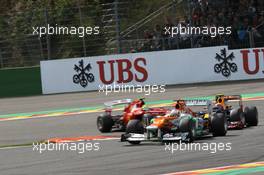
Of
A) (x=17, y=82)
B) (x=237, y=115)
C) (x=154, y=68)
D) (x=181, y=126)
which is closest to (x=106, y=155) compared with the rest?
(x=181, y=126)

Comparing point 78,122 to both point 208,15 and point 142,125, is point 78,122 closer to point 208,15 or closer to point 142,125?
point 142,125

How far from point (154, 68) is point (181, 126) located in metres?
14.9

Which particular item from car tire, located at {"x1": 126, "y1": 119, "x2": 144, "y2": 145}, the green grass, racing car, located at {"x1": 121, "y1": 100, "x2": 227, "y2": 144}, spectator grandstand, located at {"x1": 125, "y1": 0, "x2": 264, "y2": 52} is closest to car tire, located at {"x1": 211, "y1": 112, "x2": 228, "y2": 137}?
racing car, located at {"x1": 121, "y1": 100, "x2": 227, "y2": 144}

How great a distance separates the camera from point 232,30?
28422mm

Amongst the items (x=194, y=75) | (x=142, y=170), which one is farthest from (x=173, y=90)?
(x=142, y=170)

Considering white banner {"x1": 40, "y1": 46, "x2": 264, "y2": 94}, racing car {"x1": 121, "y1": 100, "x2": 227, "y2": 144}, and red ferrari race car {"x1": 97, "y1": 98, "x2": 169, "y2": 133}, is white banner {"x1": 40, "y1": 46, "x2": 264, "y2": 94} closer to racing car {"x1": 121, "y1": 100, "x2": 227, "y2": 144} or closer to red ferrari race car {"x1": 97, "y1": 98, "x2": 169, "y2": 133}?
red ferrari race car {"x1": 97, "y1": 98, "x2": 169, "y2": 133}

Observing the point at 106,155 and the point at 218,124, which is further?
the point at 218,124

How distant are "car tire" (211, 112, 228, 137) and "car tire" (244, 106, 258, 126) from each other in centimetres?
144

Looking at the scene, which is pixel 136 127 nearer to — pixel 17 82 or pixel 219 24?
pixel 219 24

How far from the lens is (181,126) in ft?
43.5

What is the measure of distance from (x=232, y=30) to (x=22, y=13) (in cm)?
812

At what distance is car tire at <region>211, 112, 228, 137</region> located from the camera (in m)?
14.1

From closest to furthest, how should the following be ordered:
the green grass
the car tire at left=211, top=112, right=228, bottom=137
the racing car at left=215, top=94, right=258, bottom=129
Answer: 1. the car tire at left=211, top=112, right=228, bottom=137
2. the racing car at left=215, top=94, right=258, bottom=129
3. the green grass

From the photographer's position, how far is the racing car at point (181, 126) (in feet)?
43.6
